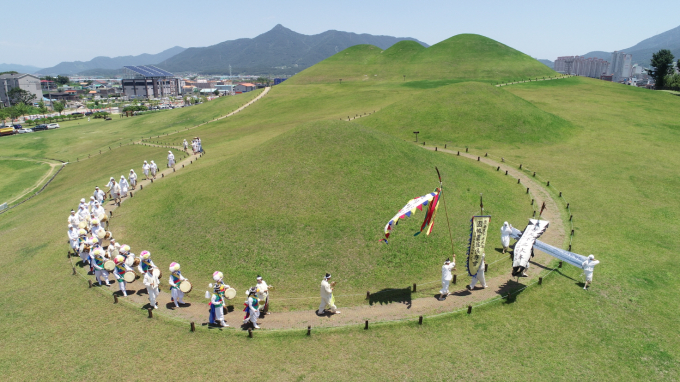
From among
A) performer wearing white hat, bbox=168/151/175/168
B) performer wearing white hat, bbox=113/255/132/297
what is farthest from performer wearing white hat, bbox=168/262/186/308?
performer wearing white hat, bbox=168/151/175/168

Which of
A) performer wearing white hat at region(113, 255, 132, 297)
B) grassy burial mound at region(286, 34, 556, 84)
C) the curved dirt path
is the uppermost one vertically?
grassy burial mound at region(286, 34, 556, 84)

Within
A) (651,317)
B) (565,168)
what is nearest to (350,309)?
(651,317)

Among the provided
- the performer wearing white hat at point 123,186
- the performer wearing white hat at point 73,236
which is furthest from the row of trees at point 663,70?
the performer wearing white hat at point 73,236

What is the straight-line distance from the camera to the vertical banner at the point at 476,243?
18.2 m

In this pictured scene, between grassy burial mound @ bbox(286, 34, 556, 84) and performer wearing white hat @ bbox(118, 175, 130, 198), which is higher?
grassy burial mound @ bbox(286, 34, 556, 84)

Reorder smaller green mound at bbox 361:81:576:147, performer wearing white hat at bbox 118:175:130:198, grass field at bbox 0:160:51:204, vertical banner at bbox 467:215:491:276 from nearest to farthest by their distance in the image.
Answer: vertical banner at bbox 467:215:491:276 → performer wearing white hat at bbox 118:175:130:198 → grass field at bbox 0:160:51:204 → smaller green mound at bbox 361:81:576:147

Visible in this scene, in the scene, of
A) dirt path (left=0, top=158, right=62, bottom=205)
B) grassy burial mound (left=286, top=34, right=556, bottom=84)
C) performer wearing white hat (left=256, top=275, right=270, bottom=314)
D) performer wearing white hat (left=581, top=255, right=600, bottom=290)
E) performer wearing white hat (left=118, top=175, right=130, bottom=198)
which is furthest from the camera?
grassy burial mound (left=286, top=34, right=556, bottom=84)

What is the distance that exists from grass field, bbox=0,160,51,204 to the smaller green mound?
49.3 metres

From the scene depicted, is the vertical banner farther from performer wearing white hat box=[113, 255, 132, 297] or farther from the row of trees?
the row of trees

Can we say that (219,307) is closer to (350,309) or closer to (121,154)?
(350,309)

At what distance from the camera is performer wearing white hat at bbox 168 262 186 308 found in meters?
17.7

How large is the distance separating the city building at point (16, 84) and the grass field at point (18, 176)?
122646 millimetres

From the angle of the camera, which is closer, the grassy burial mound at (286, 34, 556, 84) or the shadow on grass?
the shadow on grass

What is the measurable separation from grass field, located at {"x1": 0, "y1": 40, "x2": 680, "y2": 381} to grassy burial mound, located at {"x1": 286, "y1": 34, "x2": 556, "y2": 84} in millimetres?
59552
